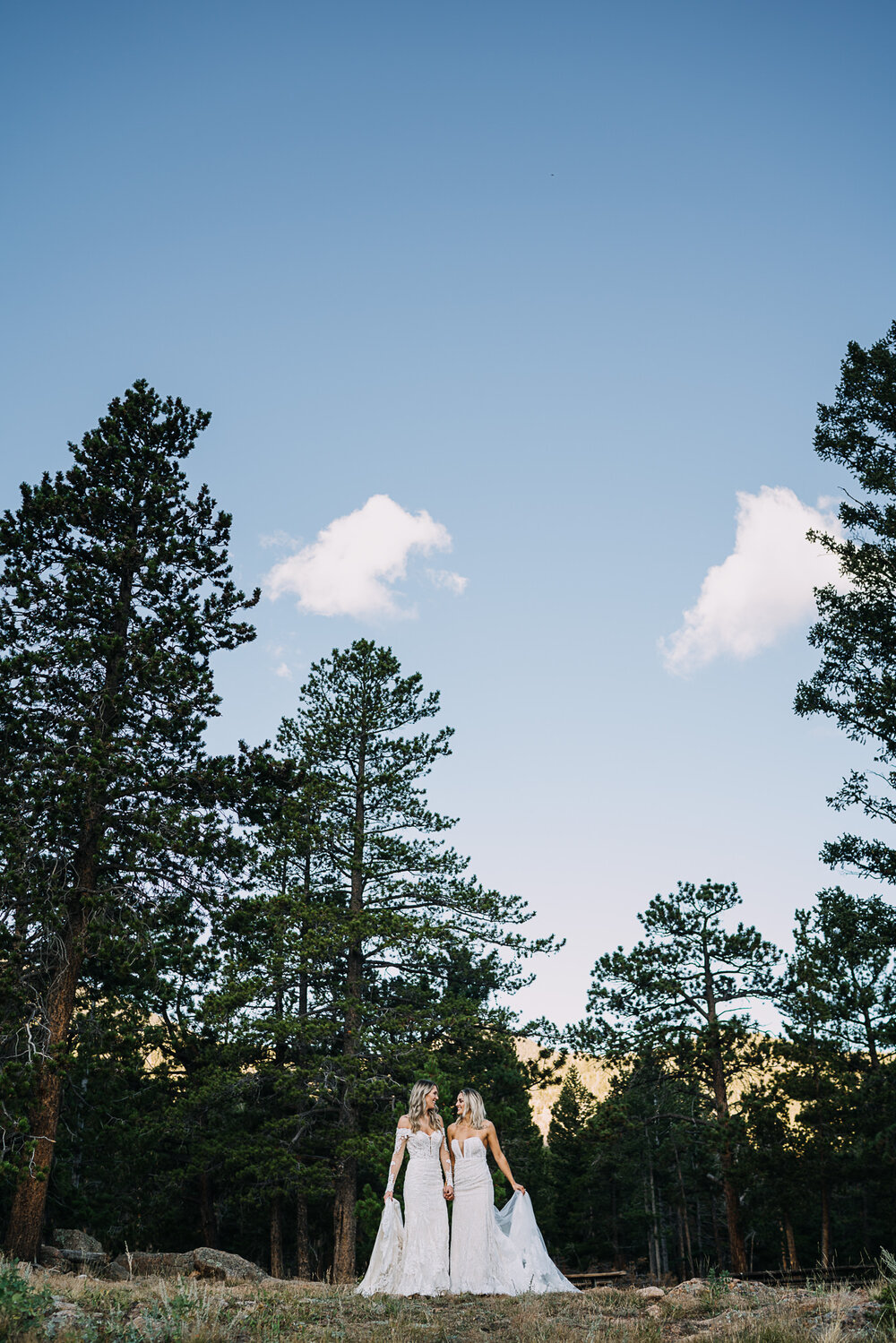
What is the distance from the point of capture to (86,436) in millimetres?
16906

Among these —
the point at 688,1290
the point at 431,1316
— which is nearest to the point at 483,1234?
the point at 688,1290

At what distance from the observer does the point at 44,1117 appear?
13.4 meters

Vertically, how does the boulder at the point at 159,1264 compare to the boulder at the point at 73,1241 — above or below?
above

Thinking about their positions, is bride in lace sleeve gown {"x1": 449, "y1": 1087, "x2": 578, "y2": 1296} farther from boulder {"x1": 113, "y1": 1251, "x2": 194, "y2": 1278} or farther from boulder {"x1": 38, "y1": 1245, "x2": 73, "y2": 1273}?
boulder {"x1": 113, "y1": 1251, "x2": 194, "y2": 1278}

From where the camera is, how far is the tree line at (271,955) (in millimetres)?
14547

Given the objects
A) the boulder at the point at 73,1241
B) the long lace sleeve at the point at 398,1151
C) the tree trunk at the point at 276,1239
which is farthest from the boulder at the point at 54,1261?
the tree trunk at the point at 276,1239

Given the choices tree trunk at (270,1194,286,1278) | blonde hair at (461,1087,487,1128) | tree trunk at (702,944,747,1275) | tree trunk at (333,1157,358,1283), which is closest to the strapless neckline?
blonde hair at (461,1087,487,1128)

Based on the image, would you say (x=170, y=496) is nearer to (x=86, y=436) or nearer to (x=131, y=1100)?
(x=86, y=436)

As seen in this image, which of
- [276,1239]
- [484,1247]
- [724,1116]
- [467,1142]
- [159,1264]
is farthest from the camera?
[276,1239]

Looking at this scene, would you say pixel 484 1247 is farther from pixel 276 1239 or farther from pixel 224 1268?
pixel 276 1239

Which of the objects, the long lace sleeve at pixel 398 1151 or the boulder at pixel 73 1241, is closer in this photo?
the long lace sleeve at pixel 398 1151

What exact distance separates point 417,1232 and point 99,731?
897cm

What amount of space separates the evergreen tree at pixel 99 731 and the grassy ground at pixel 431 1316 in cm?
550

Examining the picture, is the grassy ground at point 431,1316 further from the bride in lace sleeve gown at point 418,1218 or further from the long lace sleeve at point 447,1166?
the long lace sleeve at point 447,1166
